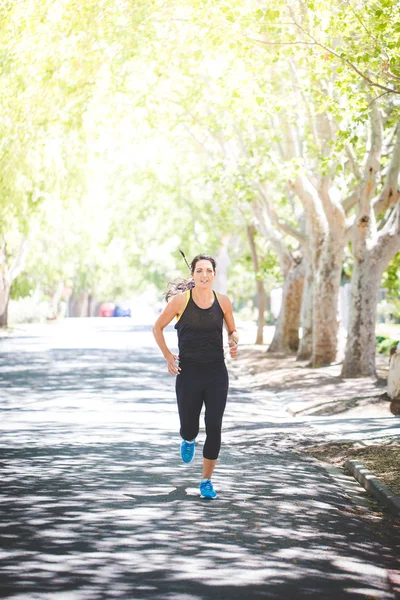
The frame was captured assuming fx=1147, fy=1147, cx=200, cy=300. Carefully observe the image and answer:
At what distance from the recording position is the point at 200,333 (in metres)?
9.30

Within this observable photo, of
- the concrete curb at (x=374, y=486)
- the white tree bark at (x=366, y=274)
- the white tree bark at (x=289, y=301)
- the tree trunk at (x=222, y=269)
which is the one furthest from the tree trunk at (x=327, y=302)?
the tree trunk at (x=222, y=269)

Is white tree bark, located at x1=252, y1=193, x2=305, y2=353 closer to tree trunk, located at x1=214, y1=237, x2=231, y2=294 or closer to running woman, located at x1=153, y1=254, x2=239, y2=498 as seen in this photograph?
tree trunk, located at x1=214, y1=237, x2=231, y2=294

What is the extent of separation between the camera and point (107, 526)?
26.6 ft

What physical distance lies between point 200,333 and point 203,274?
0.48m

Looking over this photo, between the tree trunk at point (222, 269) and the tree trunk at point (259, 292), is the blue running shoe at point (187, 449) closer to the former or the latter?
the tree trunk at point (259, 292)

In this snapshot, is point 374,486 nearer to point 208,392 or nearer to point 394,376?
point 208,392

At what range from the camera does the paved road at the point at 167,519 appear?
21.4 feet

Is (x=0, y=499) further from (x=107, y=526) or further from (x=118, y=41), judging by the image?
(x=118, y=41)

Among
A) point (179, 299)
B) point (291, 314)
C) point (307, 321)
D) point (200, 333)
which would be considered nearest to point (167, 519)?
point (200, 333)

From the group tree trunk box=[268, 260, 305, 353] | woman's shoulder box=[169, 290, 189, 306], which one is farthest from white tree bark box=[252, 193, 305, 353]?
woman's shoulder box=[169, 290, 189, 306]

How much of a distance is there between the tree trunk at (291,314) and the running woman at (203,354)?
24.2 metres

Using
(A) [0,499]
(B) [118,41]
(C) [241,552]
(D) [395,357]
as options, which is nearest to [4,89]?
(B) [118,41]

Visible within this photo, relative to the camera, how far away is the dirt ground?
40.4ft

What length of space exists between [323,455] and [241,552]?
578cm
